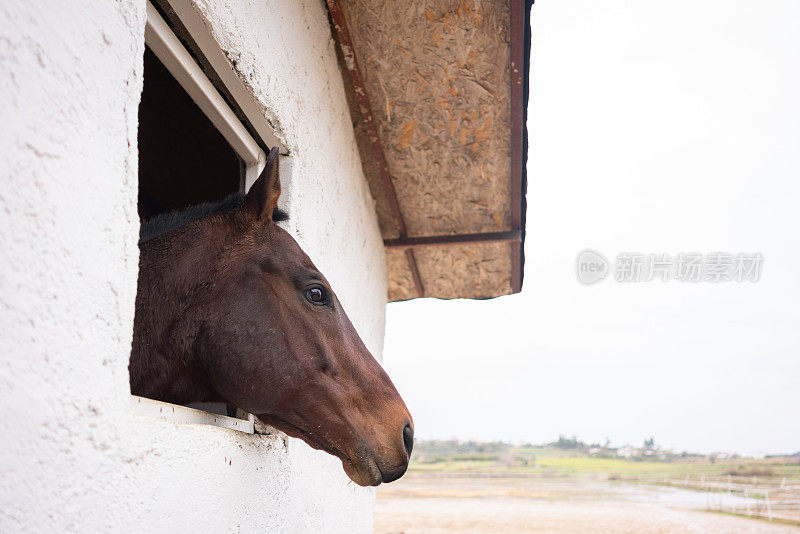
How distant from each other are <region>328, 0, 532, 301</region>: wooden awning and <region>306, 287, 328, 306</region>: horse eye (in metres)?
2.04

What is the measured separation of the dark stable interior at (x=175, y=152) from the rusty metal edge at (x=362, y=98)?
0.91m

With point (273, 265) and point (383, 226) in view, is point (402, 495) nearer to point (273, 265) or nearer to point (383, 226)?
point (383, 226)

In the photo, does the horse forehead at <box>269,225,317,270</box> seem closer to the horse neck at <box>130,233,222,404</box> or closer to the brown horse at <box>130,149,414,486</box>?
the brown horse at <box>130,149,414,486</box>

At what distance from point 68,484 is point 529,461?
63871 millimetres

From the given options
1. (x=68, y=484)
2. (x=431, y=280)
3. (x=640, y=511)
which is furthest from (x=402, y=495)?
(x=68, y=484)

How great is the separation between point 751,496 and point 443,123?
36.8 metres

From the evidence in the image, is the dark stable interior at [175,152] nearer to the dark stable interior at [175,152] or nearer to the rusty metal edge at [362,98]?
the dark stable interior at [175,152]

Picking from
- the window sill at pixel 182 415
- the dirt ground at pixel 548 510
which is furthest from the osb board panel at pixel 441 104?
the dirt ground at pixel 548 510

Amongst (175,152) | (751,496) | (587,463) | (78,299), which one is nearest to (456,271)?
(175,152)

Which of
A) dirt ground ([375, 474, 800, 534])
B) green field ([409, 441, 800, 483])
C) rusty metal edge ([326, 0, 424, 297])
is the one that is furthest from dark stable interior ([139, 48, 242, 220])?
green field ([409, 441, 800, 483])

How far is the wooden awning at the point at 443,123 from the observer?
140 inches

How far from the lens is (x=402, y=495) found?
104ft

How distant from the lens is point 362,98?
412cm

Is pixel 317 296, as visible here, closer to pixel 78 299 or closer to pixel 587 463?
pixel 78 299
